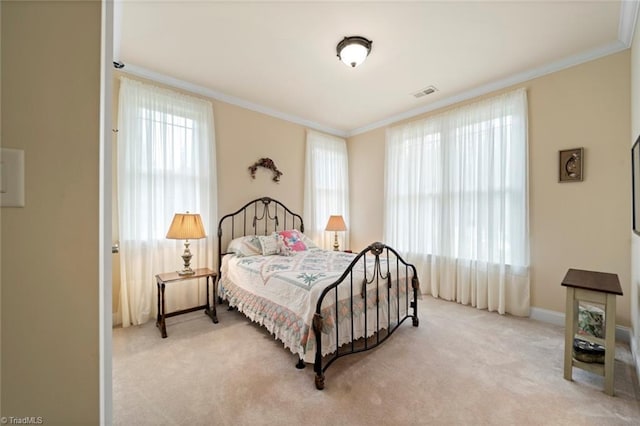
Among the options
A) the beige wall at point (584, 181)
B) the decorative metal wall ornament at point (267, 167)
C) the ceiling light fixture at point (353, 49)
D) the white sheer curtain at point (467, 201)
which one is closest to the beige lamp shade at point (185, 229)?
the decorative metal wall ornament at point (267, 167)

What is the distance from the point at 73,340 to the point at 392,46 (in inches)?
120

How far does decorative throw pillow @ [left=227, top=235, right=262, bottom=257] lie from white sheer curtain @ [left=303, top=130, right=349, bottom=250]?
1.26 metres

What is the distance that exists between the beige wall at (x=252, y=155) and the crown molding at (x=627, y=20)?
375 cm

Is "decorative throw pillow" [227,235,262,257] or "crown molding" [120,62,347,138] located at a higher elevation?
"crown molding" [120,62,347,138]

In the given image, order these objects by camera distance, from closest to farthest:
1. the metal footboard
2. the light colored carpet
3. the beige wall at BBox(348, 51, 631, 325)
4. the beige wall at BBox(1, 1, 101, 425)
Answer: the beige wall at BBox(1, 1, 101, 425) < the light colored carpet < the metal footboard < the beige wall at BBox(348, 51, 631, 325)

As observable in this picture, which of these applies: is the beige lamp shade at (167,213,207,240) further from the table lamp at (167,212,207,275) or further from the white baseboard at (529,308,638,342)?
the white baseboard at (529,308,638,342)

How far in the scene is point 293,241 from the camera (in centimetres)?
375

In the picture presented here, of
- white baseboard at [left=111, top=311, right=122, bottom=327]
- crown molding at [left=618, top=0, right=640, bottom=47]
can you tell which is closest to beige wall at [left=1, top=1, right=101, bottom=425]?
white baseboard at [left=111, top=311, right=122, bottom=327]

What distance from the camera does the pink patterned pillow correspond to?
3671 mm

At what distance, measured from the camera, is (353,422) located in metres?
1.54

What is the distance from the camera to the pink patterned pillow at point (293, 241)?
3.67 m

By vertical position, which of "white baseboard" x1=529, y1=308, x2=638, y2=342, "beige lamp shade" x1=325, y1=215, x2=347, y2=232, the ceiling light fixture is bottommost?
"white baseboard" x1=529, y1=308, x2=638, y2=342

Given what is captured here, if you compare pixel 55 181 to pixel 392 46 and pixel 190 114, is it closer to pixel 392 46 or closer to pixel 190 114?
pixel 392 46

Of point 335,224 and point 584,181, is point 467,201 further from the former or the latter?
point 335,224
